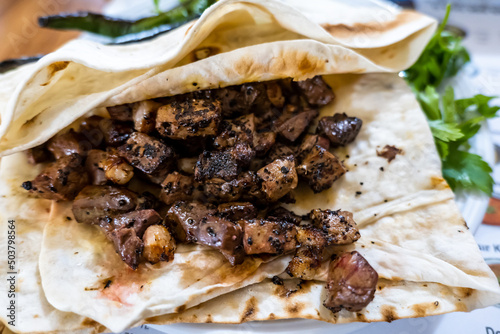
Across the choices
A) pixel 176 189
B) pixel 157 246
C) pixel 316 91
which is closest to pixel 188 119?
pixel 176 189

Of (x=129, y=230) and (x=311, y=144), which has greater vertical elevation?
(x=311, y=144)

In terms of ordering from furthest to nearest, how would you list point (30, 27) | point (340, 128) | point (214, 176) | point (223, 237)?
1. point (30, 27)
2. point (340, 128)
3. point (214, 176)
4. point (223, 237)

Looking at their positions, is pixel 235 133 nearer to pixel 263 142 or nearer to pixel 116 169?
pixel 263 142

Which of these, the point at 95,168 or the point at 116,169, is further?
the point at 95,168

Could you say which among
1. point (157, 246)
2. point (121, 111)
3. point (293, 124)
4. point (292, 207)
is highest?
point (121, 111)

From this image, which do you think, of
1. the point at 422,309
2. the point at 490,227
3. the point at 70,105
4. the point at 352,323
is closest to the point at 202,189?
the point at 70,105

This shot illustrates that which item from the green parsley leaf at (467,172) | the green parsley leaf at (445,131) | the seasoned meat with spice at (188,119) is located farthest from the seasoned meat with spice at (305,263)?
the green parsley leaf at (445,131)

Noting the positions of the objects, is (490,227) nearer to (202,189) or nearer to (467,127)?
(467,127)

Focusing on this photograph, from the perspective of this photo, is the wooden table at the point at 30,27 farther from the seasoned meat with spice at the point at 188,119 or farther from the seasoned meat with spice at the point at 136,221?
the seasoned meat with spice at the point at 136,221
